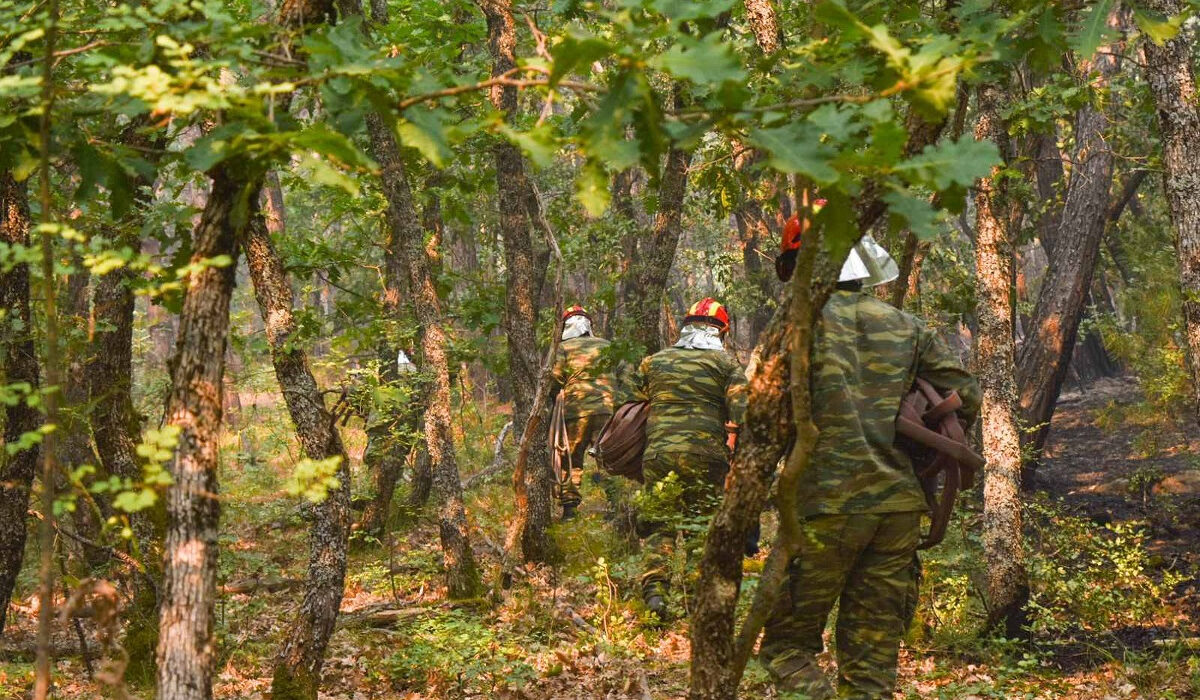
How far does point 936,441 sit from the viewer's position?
15.9 ft

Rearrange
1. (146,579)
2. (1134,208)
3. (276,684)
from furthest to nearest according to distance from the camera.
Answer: (1134,208) < (146,579) < (276,684)

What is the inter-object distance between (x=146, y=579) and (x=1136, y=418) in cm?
1553

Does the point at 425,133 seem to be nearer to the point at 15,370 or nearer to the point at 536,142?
the point at 536,142

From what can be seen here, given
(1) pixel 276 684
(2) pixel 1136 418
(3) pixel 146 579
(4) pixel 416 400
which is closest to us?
(1) pixel 276 684

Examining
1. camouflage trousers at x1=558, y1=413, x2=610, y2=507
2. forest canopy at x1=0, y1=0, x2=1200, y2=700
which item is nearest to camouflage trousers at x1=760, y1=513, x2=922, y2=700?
forest canopy at x1=0, y1=0, x2=1200, y2=700

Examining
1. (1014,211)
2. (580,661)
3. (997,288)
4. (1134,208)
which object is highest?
(1134,208)

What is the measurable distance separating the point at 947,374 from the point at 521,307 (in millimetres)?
4651

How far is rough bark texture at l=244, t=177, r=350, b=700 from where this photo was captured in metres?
5.07

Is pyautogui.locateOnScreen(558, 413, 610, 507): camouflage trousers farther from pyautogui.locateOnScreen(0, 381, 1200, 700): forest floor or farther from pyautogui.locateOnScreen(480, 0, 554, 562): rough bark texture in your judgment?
pyautogui.locateOnScreen(480, 0, 554, 562): rough bark texture

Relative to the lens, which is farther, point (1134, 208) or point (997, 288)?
point (1134, 208)

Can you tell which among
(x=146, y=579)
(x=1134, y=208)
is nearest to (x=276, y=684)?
(x=146, y=579)

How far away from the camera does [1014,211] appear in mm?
11352

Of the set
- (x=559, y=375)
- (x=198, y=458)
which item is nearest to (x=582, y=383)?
(x=559, y=375)

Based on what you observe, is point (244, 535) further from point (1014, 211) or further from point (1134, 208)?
point (1134, 208)
